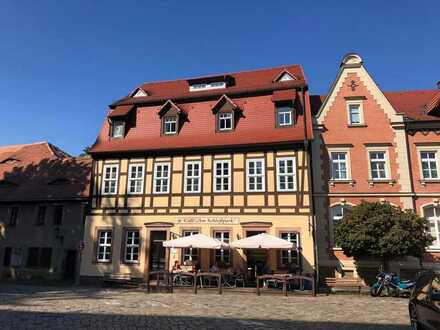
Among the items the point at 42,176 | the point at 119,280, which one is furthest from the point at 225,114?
the point at 42,176

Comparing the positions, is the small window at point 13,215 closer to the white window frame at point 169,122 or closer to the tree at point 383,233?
the white window frame at point 169,122

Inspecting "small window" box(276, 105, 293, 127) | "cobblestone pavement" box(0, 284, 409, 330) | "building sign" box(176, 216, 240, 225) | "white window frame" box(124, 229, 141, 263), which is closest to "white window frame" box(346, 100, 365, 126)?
"small window" box(276, 105, 293, 127)

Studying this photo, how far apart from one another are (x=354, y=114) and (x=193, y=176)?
999cm

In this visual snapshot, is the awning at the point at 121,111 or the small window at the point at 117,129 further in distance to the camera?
the small window at the point at 117,129

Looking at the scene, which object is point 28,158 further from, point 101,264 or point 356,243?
point 356,243

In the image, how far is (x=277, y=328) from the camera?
939 centimetres

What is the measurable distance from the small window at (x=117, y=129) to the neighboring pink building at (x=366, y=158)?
1200 cm

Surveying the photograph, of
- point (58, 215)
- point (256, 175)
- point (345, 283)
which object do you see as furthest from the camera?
point (58, 215)

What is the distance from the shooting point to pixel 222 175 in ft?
70.8

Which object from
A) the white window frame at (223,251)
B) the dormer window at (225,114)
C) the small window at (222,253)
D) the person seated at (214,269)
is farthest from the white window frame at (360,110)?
the person seated at (214,269)

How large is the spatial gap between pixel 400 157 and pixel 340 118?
387 cm

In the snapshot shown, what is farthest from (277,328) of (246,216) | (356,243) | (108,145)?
(108,145)

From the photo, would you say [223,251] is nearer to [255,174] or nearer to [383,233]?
[255,174]

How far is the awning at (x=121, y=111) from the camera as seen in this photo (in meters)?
24.3
